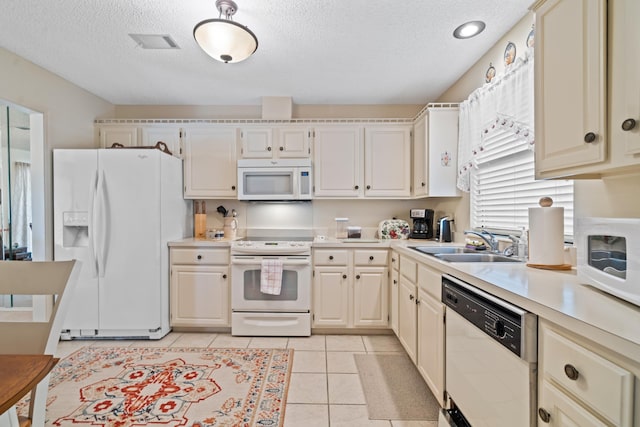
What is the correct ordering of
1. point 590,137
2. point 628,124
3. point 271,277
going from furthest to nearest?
point 271,277, point 590,137, point 628,124

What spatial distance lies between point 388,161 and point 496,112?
123 centimetres

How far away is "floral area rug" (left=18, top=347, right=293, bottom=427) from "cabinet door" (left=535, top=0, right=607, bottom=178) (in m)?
1.89

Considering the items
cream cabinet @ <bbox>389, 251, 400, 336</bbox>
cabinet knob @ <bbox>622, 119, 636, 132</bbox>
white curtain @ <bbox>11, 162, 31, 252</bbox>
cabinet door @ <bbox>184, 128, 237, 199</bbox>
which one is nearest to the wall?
cabinet door @ <bbox>184, 128, 237, 199</bbox>

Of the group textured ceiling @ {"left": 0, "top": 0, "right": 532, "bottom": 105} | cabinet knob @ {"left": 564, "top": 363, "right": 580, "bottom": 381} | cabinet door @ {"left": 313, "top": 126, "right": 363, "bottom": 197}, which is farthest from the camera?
cabinet door @ {"left": 313, "top": 126, "right": 363, "bottom": 197}

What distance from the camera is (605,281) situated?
939 millimetres

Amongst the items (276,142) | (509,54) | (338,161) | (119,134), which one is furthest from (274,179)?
(509,54)

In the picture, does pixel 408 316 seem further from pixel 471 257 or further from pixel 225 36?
pixel 225 36

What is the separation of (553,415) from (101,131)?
4.07 metres

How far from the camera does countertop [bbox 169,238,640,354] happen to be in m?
0.68

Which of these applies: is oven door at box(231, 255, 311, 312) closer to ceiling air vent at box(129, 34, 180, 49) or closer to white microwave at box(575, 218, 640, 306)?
ceiling air vent at box(129, 34, 180, 49)

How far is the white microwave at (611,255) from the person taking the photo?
827mm

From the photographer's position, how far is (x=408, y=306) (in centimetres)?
221

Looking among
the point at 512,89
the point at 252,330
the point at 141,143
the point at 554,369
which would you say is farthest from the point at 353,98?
the point at 554,369

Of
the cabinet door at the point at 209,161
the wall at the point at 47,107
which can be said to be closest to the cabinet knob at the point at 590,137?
the cabinet door at the point at 209,161
